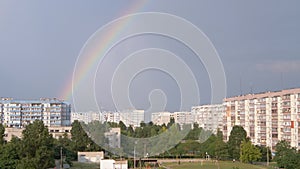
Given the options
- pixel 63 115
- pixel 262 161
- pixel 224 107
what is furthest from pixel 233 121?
pixel 63 115

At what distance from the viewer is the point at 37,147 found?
10.3 meters

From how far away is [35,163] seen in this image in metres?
9.81

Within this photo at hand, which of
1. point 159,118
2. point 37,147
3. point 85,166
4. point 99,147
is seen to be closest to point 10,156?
point 37,147

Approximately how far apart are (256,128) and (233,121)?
2410 millimetres

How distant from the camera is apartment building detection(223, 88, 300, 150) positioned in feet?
52.6

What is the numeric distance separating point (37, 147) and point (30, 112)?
1841cm

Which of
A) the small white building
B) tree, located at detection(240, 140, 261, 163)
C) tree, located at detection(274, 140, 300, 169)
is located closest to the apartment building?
tree, located at detection(240, 140, 261, 163)

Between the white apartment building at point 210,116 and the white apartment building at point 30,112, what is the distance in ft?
28.8

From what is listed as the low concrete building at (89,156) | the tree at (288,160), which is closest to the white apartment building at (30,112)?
the low concrete building at (89,156)

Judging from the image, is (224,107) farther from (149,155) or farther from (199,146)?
(149,155)

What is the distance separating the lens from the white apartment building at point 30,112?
2755 cm

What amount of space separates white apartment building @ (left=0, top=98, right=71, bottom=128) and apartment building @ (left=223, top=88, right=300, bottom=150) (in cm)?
1143

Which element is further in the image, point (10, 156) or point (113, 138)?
point (113, 138)

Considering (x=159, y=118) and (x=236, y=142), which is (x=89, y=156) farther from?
(x=159, y=118)
